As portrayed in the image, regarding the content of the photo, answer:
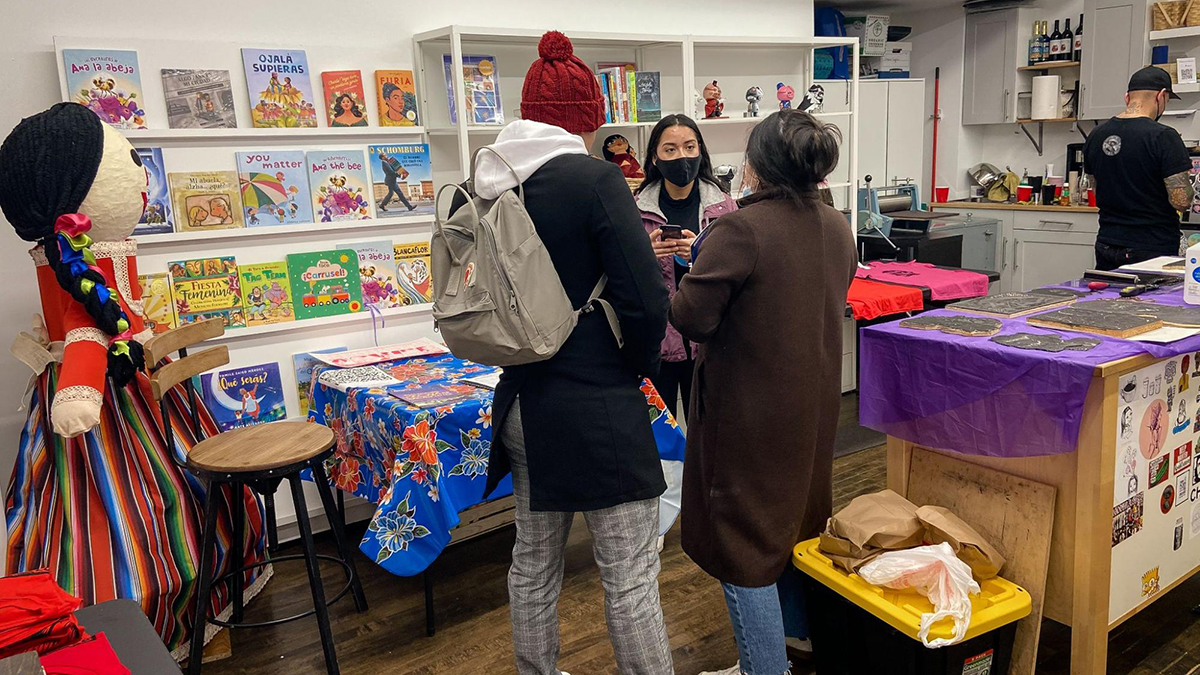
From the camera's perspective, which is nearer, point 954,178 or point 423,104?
point 423,104

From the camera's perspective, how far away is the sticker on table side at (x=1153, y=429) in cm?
203

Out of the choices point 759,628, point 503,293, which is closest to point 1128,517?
point 759,628

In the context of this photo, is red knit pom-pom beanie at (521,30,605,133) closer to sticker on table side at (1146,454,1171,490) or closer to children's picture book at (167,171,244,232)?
sticker on table side at (1146,454,1171,490)

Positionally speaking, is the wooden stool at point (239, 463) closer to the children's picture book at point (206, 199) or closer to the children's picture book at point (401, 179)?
the children's picture book at point (206, 199)

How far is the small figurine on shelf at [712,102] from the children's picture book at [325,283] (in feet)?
6.13

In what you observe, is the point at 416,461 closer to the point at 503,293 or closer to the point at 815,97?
the point at 503,293

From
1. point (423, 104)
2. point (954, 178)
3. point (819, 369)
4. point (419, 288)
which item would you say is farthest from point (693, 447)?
point (954, 178)

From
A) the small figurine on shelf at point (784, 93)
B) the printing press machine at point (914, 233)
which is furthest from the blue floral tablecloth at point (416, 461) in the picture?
the printing press machine at point (914, 233)

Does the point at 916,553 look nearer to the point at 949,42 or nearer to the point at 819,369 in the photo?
the point at 819,369

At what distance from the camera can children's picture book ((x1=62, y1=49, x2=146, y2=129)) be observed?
271 cm

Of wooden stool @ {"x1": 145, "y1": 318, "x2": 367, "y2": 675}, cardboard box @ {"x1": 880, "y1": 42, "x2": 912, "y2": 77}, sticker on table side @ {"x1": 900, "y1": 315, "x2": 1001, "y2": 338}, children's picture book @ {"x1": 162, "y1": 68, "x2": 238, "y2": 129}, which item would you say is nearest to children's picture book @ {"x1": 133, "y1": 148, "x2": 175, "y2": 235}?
children's picture book @ {"x1": 162, "y1": 68, "x2": 238, "y2": 129}

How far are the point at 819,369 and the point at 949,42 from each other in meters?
5.47

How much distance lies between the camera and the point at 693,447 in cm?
204

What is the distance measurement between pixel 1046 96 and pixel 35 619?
20.9ft
